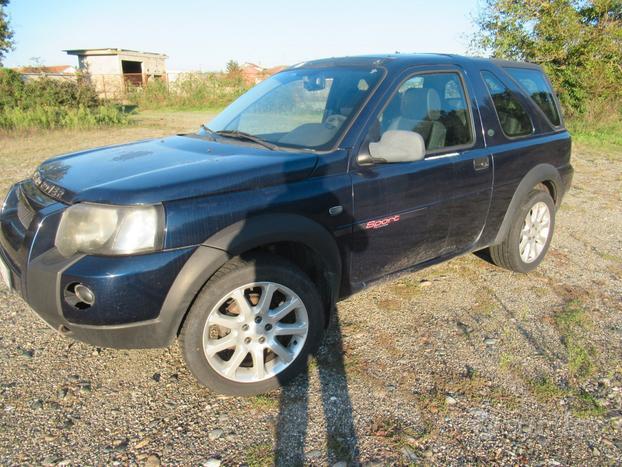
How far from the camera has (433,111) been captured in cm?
343

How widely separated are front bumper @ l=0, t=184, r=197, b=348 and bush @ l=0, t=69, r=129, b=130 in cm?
1451

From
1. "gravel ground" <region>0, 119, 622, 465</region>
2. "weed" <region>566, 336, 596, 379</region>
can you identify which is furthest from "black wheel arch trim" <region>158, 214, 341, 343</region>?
"weed" <region>566, 336, 596, 379</region>

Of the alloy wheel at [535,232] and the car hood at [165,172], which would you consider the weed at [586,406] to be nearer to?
the alloy wheel at [535,232]

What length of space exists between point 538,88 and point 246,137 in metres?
2.79

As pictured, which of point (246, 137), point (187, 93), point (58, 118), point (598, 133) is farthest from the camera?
point (187, 93)

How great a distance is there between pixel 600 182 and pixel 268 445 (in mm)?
8104

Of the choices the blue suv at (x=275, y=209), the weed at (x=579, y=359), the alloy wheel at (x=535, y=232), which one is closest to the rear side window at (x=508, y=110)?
the blue suv at (x=275, y=209)

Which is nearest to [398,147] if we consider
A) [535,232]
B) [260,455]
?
[260,455]

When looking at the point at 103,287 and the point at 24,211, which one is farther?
the point at 24,211

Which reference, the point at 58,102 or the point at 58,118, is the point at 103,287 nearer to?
the point at 58,118

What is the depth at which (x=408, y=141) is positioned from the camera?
2.82m

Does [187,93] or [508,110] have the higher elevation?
[187,93]

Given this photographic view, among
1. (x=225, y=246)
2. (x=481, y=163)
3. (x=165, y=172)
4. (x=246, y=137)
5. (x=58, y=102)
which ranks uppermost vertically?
(x=58, y=102)

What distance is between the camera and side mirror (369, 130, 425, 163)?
2.83m
